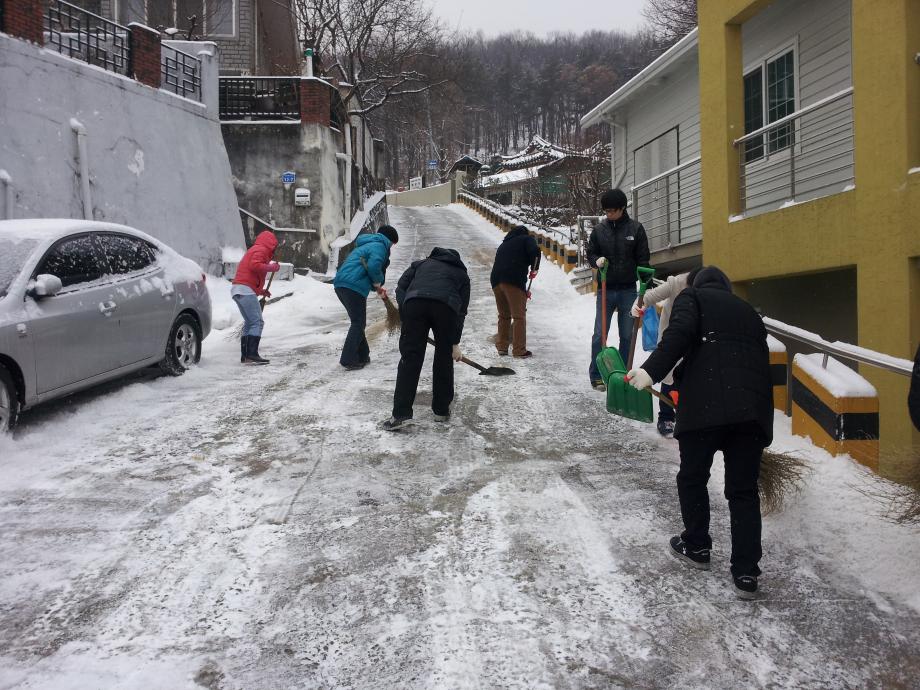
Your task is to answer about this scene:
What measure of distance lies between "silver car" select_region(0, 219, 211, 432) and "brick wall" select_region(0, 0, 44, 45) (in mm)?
6567

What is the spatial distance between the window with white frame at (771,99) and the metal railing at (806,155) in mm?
25

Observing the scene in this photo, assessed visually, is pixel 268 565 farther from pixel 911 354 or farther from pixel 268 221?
pixel 268 221

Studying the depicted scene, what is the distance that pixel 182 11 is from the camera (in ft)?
82.6

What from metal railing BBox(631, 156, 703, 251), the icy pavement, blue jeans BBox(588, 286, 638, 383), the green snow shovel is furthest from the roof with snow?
the icy pavement

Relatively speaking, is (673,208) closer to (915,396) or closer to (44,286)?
(44,286)

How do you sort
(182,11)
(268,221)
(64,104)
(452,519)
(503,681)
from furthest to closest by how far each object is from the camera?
(182,11) → (268,221) → (64,104) → (452,519) → (503,681)

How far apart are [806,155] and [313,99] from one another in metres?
13.3

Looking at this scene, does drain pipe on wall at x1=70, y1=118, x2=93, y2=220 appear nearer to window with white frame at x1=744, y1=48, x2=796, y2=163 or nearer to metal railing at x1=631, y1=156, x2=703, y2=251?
metal railing at x1=631, y1=156, x2=703, y2=251

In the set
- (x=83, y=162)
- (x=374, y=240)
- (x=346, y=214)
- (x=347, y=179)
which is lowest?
(x=374, y=240)

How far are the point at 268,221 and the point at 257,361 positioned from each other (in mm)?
10496

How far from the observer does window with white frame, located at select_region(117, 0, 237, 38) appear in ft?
81.5

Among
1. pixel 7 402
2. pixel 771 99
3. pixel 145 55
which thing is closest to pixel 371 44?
pixel 145 55

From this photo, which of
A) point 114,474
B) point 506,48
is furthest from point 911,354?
point 506,48

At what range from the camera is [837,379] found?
4762mm
